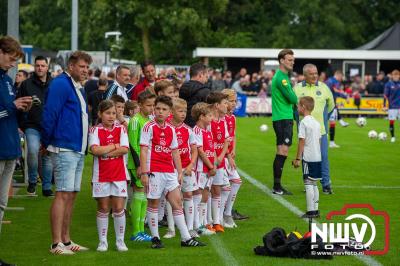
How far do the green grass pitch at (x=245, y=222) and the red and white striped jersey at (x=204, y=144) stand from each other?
33.0 inches

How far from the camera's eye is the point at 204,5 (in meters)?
63.3

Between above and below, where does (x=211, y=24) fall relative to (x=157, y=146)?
above

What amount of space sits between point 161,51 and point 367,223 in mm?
52957

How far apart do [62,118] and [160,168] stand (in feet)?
4.07

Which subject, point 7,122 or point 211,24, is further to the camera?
point 211,24

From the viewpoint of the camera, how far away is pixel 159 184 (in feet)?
34.4

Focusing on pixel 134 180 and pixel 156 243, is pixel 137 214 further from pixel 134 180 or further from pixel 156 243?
pixel 156 243

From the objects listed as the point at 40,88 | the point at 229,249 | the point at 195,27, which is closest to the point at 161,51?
the point at 195,27

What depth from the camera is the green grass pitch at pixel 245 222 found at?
9.88m

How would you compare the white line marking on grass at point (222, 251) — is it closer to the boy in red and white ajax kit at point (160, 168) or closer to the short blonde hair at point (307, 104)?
the boy in red and white ajax kit at point (160, 168)

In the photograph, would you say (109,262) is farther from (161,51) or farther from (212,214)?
(161,51)

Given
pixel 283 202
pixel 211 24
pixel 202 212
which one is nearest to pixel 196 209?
pixel 202 212

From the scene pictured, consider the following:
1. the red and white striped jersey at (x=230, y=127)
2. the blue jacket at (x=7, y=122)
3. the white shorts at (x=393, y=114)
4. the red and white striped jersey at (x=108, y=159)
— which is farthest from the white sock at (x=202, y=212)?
the white shorts at (x=393, y=114)

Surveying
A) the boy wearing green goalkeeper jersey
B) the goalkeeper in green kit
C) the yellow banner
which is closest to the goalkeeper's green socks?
the boy wearing green goalkeeper jersey
